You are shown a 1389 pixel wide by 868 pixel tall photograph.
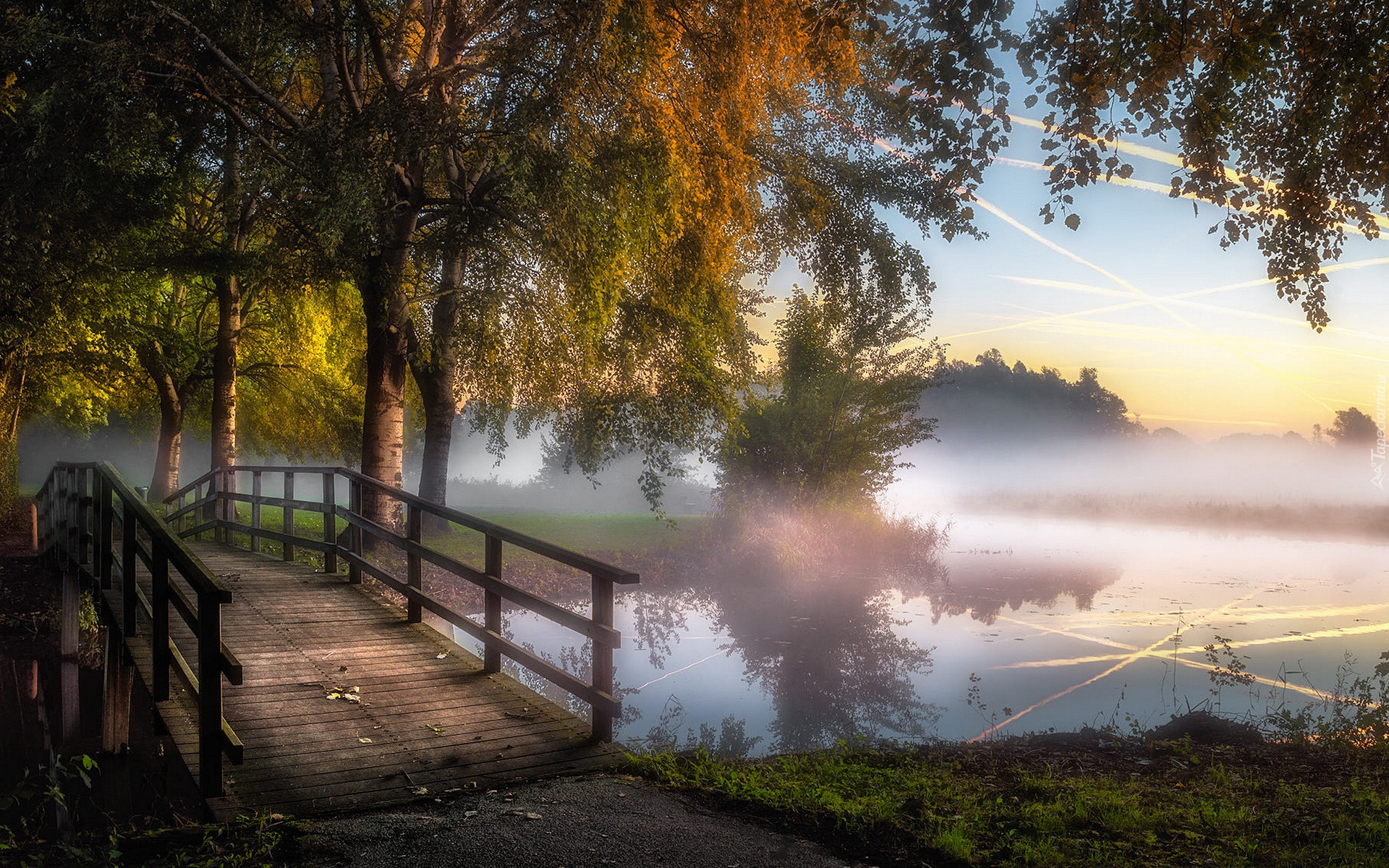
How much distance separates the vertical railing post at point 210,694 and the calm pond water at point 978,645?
20.9 ft

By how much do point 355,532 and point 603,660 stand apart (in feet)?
17.7

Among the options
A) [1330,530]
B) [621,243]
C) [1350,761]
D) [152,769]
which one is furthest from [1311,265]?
[1330,530]

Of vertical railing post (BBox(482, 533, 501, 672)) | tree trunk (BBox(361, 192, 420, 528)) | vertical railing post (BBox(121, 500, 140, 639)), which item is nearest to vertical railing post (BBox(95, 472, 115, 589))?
vertical railing post (BBox(121, 500, 140, 639))

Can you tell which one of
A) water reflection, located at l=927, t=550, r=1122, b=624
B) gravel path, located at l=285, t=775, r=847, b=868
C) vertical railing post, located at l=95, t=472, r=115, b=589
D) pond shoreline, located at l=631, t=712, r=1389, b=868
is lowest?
water reflection, located at l=927, t=550, r=1122, b=624

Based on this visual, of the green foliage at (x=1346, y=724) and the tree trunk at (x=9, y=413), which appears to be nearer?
the green foliage at (x=1346, y=724)

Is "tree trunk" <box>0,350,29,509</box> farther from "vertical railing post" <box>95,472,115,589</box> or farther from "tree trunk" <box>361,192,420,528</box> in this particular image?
"vertical railing post" <box>95,472,115,589</box>

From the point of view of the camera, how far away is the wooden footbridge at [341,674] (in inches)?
225

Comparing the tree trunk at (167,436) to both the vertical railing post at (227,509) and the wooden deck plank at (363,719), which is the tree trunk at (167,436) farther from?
the wooden deck plank at (363,719)

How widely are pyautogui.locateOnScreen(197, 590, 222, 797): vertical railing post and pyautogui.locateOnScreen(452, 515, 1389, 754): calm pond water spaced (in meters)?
6.37

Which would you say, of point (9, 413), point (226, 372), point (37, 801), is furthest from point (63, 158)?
point (9, 413)

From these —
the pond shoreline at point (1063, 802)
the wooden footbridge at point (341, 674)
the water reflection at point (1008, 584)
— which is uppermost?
the wooden footbridge at point (341, 674)

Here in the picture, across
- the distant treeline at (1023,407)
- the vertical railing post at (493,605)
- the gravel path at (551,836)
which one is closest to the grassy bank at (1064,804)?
the gravel path at (551,836)

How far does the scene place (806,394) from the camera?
24.8 metres

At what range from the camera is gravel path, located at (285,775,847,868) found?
188 inches
